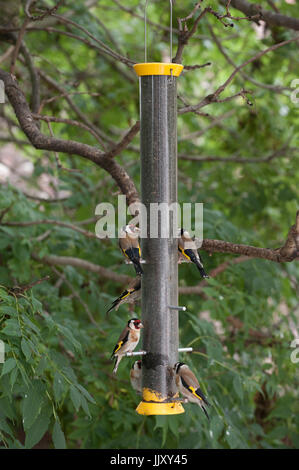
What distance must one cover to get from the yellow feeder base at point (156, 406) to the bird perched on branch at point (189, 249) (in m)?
0.61

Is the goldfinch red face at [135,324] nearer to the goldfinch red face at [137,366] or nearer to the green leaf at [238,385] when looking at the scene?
the goldfinch red face at [137,366]

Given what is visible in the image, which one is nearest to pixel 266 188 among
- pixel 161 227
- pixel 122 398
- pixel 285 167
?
pixel 285 167

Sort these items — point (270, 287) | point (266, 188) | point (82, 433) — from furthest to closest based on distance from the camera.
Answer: point (266, 188) < point (270, 287) < point (82, 433)

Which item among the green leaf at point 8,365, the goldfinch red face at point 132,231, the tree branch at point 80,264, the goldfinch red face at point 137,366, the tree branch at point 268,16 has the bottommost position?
the green leaf at point 8,365

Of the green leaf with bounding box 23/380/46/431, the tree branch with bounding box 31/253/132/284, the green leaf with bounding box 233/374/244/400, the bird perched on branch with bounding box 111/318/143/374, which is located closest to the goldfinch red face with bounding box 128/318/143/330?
the bird perched on branch with bounding box 111/318/143/374

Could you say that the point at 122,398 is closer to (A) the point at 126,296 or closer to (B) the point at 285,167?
(A) the point at 126,296

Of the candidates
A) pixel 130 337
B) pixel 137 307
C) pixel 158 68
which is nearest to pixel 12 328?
pixel 130 337

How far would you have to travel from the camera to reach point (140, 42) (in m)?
9.92

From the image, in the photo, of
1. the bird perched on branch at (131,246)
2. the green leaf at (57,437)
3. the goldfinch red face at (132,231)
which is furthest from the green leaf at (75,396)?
the goldfinch red face at (132,231)

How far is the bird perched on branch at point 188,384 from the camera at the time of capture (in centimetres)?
333

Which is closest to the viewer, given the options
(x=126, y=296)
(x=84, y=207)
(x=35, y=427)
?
(x=35, y=427)

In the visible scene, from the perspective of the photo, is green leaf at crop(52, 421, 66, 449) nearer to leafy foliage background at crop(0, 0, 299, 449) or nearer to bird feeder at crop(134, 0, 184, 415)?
leafy foliage background at crop(0, 0, 299, 449)

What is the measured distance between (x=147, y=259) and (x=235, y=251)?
1.52 ft

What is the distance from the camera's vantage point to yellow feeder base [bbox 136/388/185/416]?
3.32 m
